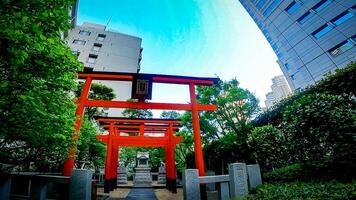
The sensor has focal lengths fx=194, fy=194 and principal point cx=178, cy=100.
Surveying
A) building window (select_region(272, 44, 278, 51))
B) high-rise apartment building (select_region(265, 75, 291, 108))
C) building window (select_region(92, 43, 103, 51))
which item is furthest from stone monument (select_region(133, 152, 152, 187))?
high-rise apartment building (select_region(265, 75, 291, 108))

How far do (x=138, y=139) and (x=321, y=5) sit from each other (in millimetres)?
21214

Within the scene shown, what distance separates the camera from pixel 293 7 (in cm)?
2156

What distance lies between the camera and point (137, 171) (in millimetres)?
26125

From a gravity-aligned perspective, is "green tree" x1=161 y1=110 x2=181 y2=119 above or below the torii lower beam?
above

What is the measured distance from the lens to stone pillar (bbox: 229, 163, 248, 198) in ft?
21.9

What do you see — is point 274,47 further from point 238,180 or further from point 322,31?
point 238,180

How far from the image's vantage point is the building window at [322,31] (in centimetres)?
1774

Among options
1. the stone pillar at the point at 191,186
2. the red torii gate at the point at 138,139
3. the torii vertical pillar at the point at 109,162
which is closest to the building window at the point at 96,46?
the red torii gate at the point at 138,139

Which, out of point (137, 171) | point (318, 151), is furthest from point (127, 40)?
point (318, 151)

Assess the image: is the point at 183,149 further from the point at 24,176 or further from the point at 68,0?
the point at 68,0

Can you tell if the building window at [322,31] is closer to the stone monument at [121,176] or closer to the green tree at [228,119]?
A: the green tree at [228,119]

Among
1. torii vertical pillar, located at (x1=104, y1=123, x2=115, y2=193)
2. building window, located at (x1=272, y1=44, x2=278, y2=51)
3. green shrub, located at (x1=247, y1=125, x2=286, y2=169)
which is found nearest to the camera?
green shrub, located at (x1=247, y1=125, x2=286, y2=169)

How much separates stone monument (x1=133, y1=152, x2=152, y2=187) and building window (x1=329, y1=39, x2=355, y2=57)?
23144mm

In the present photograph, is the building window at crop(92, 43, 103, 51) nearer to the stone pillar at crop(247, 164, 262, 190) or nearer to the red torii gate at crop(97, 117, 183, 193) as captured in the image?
the red torii gate at crop(97, 117, 183, 193)
